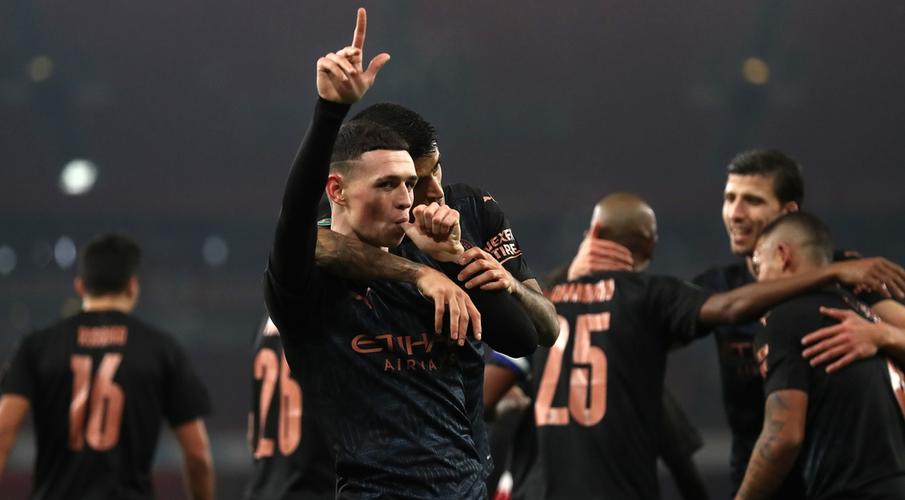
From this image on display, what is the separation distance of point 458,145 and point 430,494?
1702 cm

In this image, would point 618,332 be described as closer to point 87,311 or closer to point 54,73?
point 87,311

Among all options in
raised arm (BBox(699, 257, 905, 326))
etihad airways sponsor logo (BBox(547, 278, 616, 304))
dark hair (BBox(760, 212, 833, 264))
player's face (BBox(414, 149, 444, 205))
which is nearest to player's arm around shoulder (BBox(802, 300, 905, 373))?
raised arm (BBox(699, 257, 905, 326))

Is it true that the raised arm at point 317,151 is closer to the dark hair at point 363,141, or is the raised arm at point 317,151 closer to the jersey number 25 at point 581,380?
the dark hair at point 363,141

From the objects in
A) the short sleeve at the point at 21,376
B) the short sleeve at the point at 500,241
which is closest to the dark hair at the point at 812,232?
the short sleeve at the point at 500,241

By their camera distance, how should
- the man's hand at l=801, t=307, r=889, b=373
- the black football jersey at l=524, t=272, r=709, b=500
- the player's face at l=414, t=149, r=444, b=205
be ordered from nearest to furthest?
the player's face at l=414, t=149, r=444, b=205
the man's hand at l=801, t=307, r=889, b=373
the black football jersey at l=524, t=272, r=709, b=500

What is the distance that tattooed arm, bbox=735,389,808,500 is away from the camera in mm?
3488

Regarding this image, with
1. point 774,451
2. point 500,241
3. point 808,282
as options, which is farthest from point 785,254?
point 500,241

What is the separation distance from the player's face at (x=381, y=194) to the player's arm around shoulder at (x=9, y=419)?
294 cm

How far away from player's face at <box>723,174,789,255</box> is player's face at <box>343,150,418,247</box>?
229 cm

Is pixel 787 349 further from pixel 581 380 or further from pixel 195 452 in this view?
pixel 195 452

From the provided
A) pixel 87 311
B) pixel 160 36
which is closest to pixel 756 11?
pixel 160 36

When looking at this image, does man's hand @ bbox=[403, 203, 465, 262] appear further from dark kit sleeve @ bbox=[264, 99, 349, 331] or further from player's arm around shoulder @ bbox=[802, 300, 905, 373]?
player's arm around shoulder @ bbox=[802, 300, 905, 373]

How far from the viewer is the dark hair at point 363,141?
8.27 feet

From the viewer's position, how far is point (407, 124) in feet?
8.70
